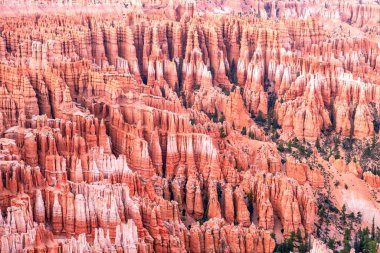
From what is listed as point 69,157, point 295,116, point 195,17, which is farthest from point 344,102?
point 69,157

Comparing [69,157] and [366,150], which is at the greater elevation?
[69,157]

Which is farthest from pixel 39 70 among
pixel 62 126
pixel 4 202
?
pixel 4 202

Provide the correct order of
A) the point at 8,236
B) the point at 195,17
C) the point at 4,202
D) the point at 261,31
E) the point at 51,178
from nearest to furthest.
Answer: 1. the point at 8,236
2. the point at 4,202
3. the point at 51,178
4. the point at 261,31
5. the point at 195,17

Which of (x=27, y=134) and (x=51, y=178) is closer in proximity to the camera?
(x=51, y=178)

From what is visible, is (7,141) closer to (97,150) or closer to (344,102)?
(97,150)

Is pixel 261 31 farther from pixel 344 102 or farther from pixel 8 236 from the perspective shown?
pixel 8 236

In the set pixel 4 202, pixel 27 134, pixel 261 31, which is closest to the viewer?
pixel 4 202
